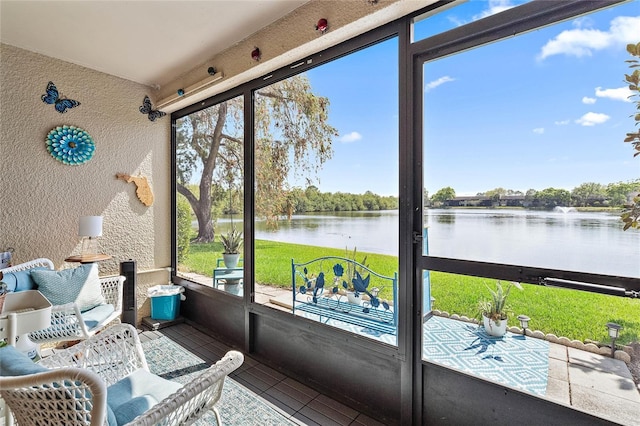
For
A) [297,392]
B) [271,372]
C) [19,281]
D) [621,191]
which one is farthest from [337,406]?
[19,281]

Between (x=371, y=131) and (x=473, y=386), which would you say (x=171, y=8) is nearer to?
(x=371, y=131)

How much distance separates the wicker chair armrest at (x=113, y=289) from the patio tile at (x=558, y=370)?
10.5ft

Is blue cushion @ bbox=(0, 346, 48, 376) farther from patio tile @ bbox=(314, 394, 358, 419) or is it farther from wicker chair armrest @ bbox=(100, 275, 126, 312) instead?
wicker chair armrest @ bbox=(100, 275, 126, 312)

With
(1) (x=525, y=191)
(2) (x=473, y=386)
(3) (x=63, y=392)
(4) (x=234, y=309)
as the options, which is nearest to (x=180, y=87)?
(4) (x=234, y=309)

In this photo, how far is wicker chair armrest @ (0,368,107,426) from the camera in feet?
2.96

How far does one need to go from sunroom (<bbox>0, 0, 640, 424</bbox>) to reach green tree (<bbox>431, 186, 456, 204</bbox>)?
1cm

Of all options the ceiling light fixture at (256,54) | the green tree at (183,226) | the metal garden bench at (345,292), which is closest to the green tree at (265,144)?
the green tree at (183,226)

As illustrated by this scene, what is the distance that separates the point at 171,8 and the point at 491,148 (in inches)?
92.1

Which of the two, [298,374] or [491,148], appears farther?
[298,374]

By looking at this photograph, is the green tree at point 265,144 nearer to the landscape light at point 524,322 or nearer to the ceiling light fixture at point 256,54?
the ceiling light fixture at point 256,54

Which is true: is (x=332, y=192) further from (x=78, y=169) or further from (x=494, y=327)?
(x=78, y=169)

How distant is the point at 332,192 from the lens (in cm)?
228

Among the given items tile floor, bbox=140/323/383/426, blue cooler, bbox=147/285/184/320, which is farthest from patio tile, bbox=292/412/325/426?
blue cooler, bbox=147/285/184/320

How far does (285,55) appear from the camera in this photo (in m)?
2.26
